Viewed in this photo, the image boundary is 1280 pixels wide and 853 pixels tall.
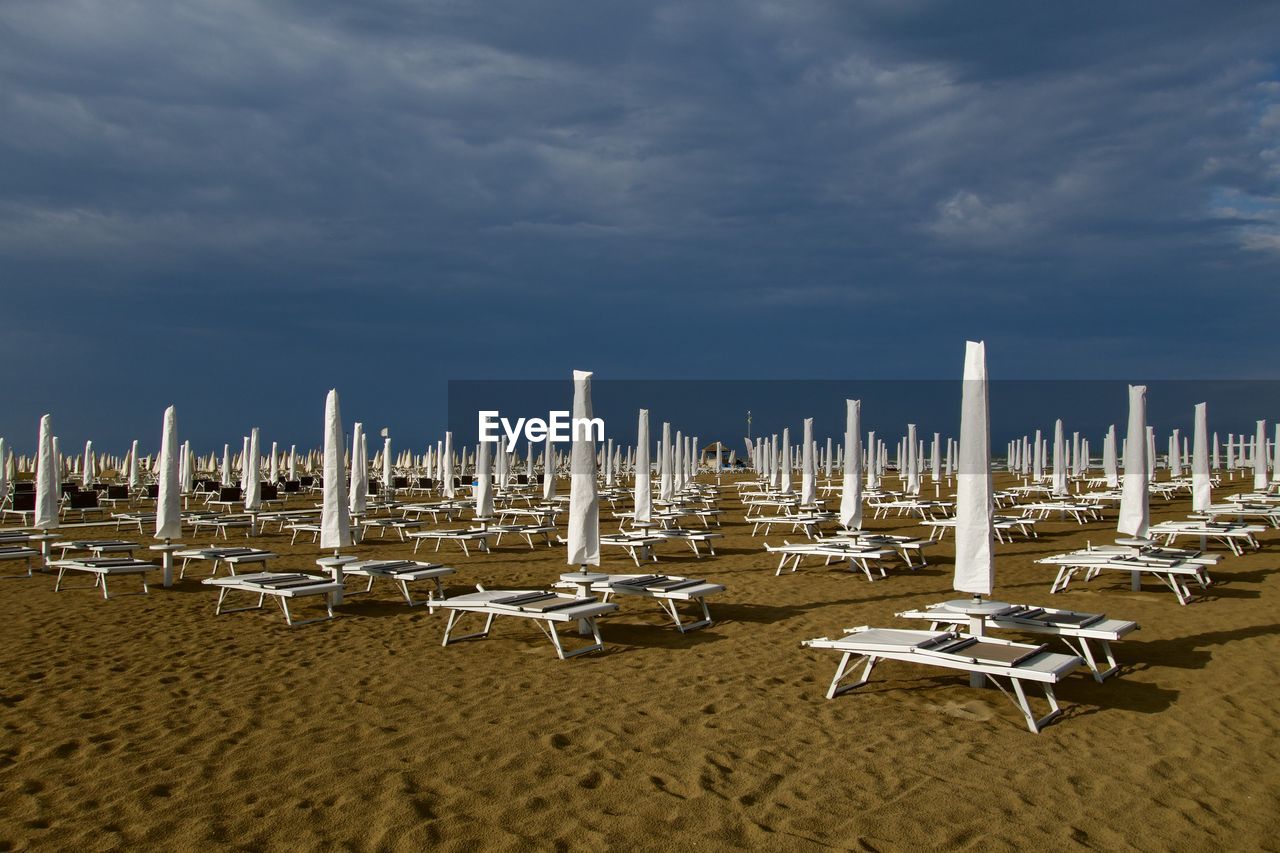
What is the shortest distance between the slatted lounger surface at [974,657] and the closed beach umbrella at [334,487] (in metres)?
5.87

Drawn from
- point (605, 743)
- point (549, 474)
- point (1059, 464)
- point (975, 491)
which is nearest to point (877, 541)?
point (975, 491)

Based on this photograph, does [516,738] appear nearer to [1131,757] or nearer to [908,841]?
[908,841]

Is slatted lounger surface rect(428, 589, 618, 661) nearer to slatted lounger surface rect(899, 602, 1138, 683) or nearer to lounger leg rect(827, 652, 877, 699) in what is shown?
lounger leg rect(827, 652, 877, 699)

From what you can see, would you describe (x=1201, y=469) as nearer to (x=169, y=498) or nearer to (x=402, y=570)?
(x=402, y=570)

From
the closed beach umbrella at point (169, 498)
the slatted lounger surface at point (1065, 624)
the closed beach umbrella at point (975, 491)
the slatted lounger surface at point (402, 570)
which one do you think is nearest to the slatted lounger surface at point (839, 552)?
the slatted lounger surface at point (402, 570)

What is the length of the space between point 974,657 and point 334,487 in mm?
6962

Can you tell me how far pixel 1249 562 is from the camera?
11.8 metres

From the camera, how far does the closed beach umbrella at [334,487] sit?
9555mm

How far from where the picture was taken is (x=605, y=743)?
4691mm

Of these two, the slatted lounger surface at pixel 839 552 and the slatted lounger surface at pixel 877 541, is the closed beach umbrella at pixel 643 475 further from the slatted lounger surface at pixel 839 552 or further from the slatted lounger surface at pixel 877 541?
the slatted lounger surface at pixel 877 541

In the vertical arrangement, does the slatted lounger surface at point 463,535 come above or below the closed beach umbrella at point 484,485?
below

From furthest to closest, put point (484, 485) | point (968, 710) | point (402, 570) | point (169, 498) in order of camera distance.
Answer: point (484, 485), point (169, 498), point (402, 570), point (968, 710)

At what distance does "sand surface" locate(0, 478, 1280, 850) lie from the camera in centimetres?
362

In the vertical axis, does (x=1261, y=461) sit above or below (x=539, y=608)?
above
